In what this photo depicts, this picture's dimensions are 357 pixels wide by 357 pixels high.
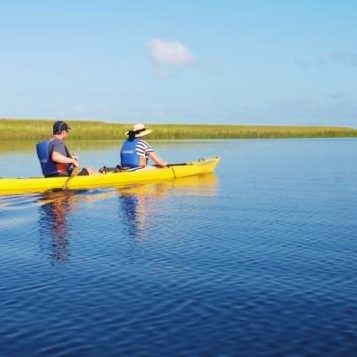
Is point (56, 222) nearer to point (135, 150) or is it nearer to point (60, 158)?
point (60, 158)

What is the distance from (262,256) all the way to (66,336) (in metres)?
4.66

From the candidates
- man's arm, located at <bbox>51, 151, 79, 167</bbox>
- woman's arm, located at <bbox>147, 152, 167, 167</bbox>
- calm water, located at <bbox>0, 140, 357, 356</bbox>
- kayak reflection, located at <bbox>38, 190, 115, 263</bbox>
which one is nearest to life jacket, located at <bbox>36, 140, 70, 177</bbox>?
man's arm, located at <bbox>51, 151, 79, 167</bbox>

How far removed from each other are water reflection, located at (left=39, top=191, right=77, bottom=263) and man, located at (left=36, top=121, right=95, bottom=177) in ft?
2.79

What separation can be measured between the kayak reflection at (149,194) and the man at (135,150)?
104cm

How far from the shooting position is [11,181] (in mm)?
19609

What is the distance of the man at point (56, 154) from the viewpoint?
19.5 meters

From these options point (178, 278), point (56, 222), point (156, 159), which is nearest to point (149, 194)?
point (156, 159)

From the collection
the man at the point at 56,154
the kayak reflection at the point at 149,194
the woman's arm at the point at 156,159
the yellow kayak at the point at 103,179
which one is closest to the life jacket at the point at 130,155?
the yellow kayak at the point at 103,179

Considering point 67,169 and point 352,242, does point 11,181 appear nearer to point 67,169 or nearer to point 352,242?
point 67,169

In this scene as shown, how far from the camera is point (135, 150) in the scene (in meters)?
23.5

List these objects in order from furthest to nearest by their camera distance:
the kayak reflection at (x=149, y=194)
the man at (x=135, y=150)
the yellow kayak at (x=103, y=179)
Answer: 1. the man at (x=135, y=150)
2. the yellow kayak at (x=103, y=179)
3. the kayak reflection at (x=149, y=194)

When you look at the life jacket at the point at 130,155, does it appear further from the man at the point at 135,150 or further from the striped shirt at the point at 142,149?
the striped shirt at the point at 142,149

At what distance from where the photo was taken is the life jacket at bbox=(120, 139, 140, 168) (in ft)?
77.2

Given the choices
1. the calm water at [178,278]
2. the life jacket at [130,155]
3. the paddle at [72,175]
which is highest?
the life jacket at [130,155]
